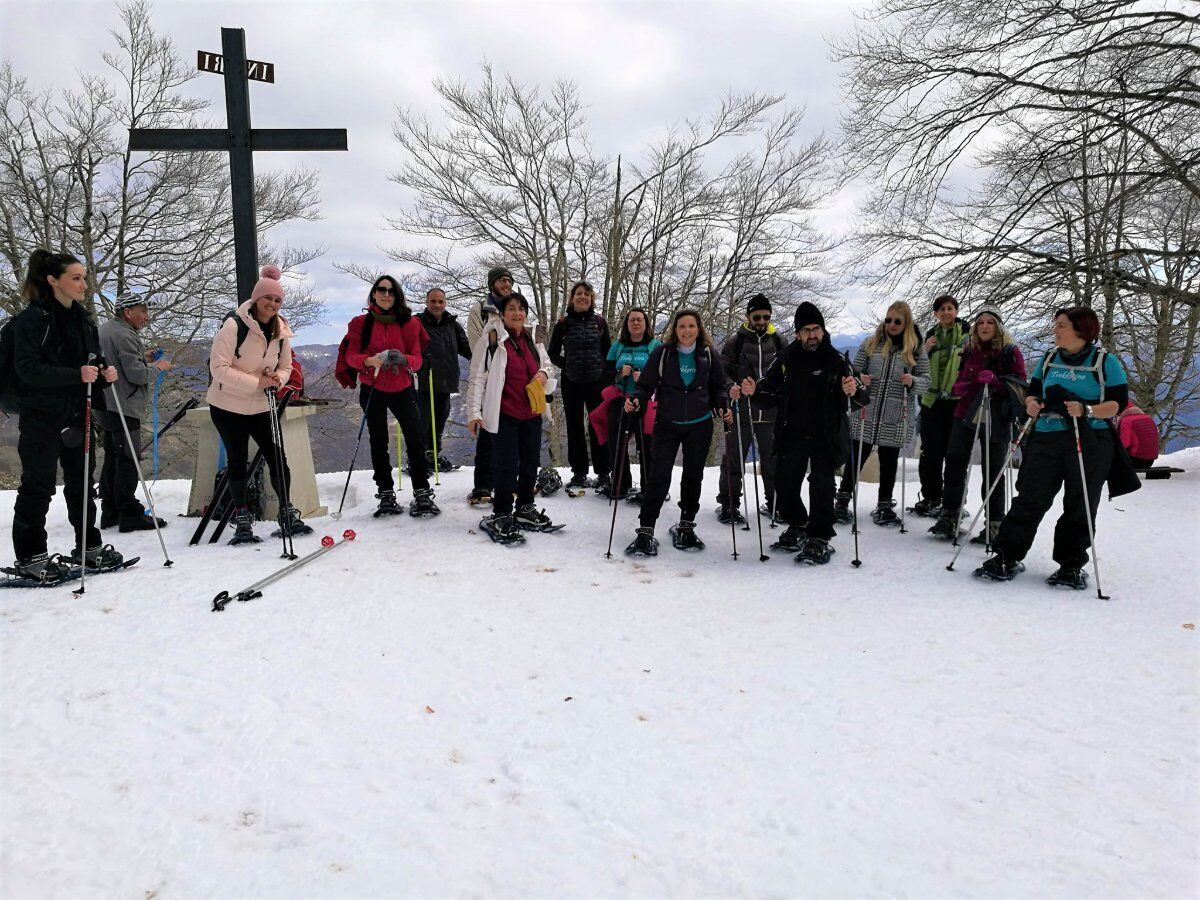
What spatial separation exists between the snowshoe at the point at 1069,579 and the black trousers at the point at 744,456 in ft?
7.67

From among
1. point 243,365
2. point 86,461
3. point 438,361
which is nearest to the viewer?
point 86,461

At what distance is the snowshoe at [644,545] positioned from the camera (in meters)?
5.42

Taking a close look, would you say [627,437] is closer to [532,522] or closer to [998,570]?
[532,522]

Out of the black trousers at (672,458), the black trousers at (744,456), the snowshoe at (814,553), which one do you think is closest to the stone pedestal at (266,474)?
the black trousers at (672,458)

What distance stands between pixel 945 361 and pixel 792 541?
7.21ft

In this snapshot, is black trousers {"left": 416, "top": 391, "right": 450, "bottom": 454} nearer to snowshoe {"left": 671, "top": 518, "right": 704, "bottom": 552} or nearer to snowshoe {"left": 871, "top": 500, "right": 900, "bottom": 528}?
snowshoe {"left": 671, "top": 518, "right": 704, "bottom": 552}

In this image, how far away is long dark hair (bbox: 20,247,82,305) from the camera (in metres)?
4.16

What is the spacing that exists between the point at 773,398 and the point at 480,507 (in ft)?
9.78

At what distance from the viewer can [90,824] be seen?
2.20 meters

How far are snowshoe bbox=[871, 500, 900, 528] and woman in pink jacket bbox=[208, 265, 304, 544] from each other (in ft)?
17.2

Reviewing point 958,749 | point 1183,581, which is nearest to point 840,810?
point 958,749

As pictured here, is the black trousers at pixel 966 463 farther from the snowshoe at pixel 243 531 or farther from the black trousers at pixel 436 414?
the snowshoe at pixel 243 531

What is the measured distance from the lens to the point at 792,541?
5656 millimetres

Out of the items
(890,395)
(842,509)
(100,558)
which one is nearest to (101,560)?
(100,558)
